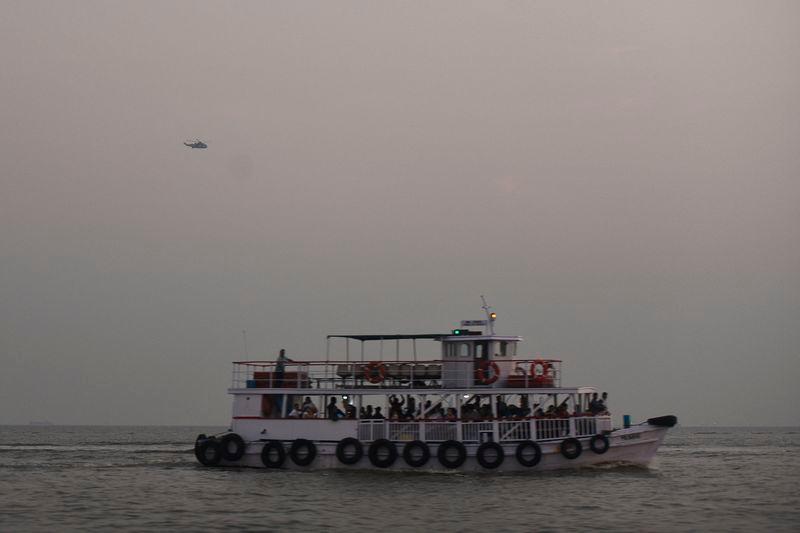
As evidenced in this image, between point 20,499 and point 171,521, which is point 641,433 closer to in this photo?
point 171,521

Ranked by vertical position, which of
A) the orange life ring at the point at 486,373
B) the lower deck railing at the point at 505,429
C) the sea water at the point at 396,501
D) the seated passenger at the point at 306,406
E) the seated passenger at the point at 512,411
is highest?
the orange life ring at the point at 486,373

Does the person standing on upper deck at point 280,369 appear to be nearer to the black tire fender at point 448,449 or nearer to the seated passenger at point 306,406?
the seated passenger at point 306,406

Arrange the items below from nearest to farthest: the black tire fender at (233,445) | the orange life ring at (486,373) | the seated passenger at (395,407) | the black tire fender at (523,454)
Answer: the black tire fender at (523,454) < the orange life ring at (486,373) < the seated passenger at (395,407) < the black tire fender at (233,445)

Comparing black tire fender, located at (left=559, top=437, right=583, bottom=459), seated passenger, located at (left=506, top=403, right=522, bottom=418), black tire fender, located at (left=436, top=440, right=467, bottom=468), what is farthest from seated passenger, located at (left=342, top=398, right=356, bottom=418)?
black tire fender, located at (left=559, top=437, right=583, bottom=459)

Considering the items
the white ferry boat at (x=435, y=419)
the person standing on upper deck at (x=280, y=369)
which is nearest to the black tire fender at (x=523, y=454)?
the white ferry boat at (x=435, y=419)

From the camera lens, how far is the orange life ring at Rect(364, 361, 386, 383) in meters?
38.1

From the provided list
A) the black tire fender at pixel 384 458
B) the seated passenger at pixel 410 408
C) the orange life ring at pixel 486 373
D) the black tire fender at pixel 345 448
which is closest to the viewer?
the black tire fender at pixel 384 458

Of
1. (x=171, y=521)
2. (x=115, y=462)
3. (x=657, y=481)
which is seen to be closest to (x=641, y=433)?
(x=657, y=481)

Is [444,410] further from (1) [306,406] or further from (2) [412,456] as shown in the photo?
(1) [306,406]

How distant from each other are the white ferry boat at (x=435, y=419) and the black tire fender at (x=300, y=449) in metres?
0.04

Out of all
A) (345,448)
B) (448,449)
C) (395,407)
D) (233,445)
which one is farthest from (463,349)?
(233,445)

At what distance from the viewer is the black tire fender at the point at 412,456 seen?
119 feet

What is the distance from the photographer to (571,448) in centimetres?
3603

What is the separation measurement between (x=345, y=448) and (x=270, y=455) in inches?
123
